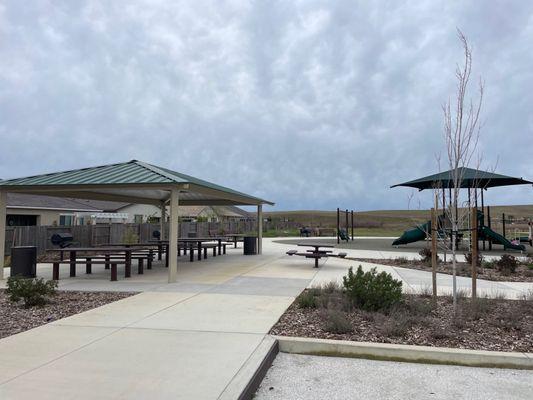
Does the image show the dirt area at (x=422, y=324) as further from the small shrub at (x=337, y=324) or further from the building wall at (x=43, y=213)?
the building wall at (x=43, y=213)

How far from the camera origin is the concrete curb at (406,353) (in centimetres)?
513

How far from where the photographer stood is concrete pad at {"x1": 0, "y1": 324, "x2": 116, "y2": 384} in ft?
15.2

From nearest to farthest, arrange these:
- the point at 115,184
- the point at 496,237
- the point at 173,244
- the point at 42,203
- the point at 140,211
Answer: the point at 115,184, the point at 173,244, the point at 496,237, the point at 42,203, the point at 140,211

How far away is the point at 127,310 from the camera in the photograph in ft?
24.5

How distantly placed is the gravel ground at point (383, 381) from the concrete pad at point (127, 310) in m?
2.76

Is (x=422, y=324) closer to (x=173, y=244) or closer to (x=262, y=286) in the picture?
(x=262, y=286)

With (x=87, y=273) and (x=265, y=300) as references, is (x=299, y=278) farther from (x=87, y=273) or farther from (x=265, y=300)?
(x=87, y=273)

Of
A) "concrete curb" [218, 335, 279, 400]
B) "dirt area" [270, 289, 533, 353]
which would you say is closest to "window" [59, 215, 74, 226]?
"dirt area" [270, 289, 533, 353]

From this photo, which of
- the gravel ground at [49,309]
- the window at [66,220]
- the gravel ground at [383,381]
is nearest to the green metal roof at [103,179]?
the gravel ground at [49,309]

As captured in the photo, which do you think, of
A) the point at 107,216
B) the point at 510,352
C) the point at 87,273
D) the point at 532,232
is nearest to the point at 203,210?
the point at 107,216

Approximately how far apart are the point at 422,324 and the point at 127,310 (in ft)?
15.0

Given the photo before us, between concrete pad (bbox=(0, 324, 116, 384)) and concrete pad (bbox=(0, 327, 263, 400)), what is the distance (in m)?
0.16

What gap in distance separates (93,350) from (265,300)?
12.3 ft

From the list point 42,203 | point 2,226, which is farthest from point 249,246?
point 42,203
